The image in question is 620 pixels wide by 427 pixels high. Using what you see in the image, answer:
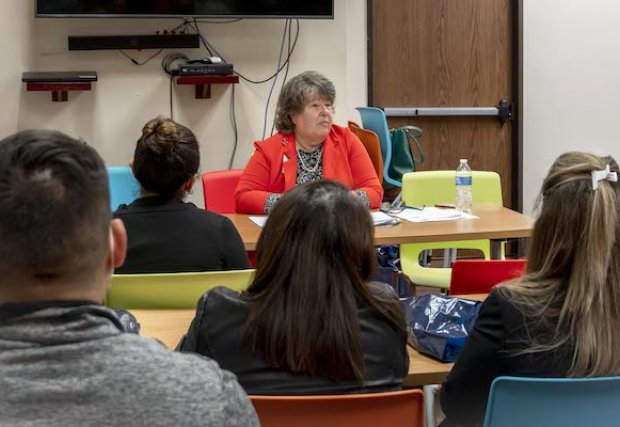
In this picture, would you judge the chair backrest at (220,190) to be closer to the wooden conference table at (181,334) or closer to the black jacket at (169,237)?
the black jacket at (169,237)

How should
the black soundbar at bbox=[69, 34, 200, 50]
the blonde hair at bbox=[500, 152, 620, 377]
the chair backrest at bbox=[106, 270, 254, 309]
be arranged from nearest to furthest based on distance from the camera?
the blonde hair at bbox=[500, 152, 620, 377] → the chair backrest at bbox=[106, 270, 254, 309] → the black soundbar at bbox=[69, 34, 200, 50]

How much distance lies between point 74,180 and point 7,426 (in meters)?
0.29

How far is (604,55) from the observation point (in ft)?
22.2

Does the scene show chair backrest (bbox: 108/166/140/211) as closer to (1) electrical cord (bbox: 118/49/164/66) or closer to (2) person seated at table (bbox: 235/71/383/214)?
(2) person seated at table (bbox: 235/71/383/214)

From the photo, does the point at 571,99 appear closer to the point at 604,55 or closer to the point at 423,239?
the point at 604,55

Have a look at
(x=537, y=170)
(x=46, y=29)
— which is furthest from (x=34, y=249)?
(x=537, y=170)

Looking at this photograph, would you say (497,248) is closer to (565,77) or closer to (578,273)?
(578,273)

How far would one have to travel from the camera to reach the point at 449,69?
640 centimetres

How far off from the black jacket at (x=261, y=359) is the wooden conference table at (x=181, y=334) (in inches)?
8.5

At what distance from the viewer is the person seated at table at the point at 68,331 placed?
1009 millimetres

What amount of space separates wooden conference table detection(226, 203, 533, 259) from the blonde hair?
1.40 meters

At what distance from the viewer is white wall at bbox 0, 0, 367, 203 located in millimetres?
5465

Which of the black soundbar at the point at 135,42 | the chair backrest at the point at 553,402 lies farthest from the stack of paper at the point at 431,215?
the black soundbar at the point at 135,42

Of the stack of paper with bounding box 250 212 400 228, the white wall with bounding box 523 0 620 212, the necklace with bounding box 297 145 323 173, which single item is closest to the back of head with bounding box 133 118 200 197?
the stack of paper with bounding box 250 212 400 228
